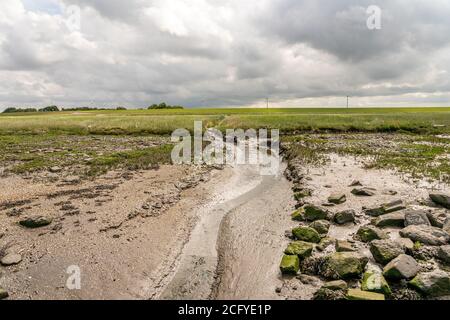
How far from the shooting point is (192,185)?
888 inches

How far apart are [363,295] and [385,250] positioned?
282cm

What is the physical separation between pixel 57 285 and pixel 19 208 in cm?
845

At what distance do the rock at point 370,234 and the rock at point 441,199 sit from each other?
5.07 metres

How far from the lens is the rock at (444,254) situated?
34.7ft

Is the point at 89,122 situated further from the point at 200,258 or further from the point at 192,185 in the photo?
the point at 200,258

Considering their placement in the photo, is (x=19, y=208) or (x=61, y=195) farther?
(x=61, y=195)

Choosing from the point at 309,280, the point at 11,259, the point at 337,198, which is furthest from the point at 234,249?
the point at 11,259

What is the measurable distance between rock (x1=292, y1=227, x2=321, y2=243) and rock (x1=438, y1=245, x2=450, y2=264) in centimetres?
407

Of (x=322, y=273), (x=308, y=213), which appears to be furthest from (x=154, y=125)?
(x=322, y=273)

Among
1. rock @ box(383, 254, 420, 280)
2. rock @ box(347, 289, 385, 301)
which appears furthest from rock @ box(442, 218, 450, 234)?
rock @ box(347, 289, 385, 301)

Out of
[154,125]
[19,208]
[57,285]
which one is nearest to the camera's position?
[57,285]

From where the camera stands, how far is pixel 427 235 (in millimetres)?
11820

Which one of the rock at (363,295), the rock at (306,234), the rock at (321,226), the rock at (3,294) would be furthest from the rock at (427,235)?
the rock at (3,294)

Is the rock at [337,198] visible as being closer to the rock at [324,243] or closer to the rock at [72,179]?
the rock at [324,243]
